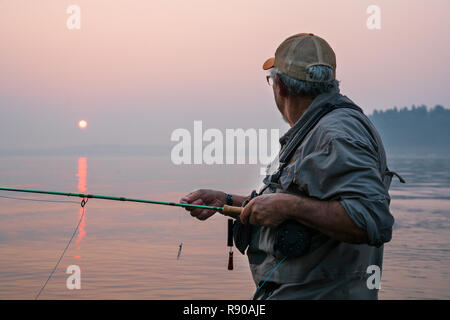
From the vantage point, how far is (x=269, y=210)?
2459 mm

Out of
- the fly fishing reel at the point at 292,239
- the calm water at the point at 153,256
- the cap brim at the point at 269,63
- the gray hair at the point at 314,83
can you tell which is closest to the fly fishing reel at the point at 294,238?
the fly fishing reel at the point at 292,239

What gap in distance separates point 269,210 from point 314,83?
582 mm

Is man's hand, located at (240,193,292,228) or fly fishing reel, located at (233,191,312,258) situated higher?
man's hand, located at (240,193,292,228)

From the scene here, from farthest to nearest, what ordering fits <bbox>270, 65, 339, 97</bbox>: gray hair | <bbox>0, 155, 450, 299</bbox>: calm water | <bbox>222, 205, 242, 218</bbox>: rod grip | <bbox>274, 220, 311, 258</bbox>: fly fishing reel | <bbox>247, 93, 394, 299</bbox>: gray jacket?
<bbox>0, 155, 450, 299</bbox>: calm water < <bbox>222, 205, 242, 218</bbox>: rod grip < <bbox>270, 65, 339, 97</bbox>: gray hair < <bbox>274, 220, 311, 258</bbox>: fly fishing reel < <bbox>247, 93, 394, 299</bbox>: gray jacket

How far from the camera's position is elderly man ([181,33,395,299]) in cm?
224

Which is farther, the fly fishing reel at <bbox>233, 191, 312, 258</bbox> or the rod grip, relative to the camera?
the rod grip

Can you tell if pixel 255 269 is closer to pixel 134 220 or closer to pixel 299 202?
pixel 299 202

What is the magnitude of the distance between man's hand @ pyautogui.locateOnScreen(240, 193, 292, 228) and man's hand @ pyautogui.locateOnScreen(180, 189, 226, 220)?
76 centimetres

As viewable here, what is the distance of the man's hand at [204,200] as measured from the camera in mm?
3277

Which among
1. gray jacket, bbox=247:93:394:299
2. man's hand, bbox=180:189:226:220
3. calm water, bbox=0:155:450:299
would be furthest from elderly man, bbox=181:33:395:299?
calm water, bbox=0:155:450:299

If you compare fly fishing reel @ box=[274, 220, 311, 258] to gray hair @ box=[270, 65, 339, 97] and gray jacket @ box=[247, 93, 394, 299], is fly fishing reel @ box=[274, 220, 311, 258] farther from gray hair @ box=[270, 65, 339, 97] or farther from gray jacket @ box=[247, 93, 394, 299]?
gray hair @ box=[270, 65, 339, 97]

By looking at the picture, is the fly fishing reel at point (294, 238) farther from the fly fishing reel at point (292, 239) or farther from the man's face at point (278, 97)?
the man's face at point (278, 97)

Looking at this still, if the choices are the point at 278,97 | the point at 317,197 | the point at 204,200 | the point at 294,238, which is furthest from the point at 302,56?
the point at 204,200

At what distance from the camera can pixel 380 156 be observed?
7.97ft
